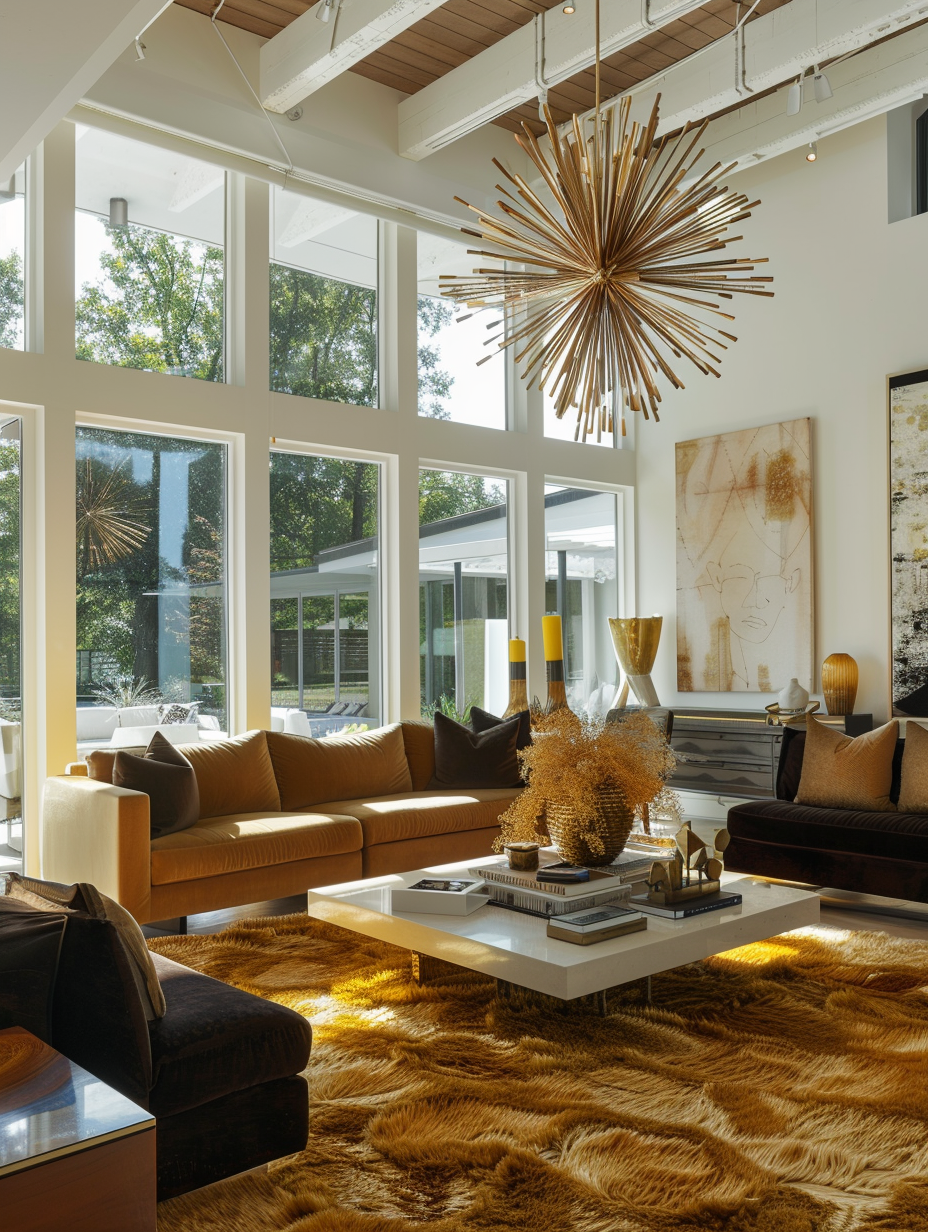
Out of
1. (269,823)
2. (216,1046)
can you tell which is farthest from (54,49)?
(269,823)

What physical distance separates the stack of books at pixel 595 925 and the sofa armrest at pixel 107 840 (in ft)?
5.71

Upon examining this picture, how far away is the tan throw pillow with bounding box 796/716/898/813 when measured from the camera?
15.3 ft

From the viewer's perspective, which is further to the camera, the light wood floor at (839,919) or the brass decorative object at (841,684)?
the brass decorative object at (841,684)

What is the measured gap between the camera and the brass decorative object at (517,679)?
611 cm

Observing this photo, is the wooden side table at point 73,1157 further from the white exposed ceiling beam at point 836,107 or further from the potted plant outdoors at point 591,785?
the white exposed ceiling beam at point 836,107

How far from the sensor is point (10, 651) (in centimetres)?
493

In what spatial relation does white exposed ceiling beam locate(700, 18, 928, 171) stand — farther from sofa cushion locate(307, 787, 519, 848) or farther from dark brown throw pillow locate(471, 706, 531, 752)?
sofa cushion locate(307, 787, 519, 848)

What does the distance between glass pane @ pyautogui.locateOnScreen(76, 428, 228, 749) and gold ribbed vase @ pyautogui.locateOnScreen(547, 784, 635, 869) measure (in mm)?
2545

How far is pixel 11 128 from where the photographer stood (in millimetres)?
3107

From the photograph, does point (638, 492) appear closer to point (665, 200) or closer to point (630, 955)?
point (665, 200)

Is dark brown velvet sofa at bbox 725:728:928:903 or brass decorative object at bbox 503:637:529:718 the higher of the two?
brass decorative object at bbox 503:637:529:718

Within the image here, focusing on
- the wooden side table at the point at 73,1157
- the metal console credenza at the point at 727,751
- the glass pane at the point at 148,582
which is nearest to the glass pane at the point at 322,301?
the glass pane at the point at 148,582

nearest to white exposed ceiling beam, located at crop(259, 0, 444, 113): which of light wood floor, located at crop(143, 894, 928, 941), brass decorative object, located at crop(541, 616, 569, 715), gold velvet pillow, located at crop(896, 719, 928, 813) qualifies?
brass decorative object, located at crop(541, 616, 569, 715)

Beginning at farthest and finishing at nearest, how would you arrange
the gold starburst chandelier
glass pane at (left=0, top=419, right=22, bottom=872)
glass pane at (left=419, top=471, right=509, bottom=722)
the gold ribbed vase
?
1. glass pane at (left=419, top=471, right=509, bottom=722)
2. glass pane at (left=0, top=419, right=22, bottom=872)
3. the gold ribbed vase
4. the gold starburst chandelier
